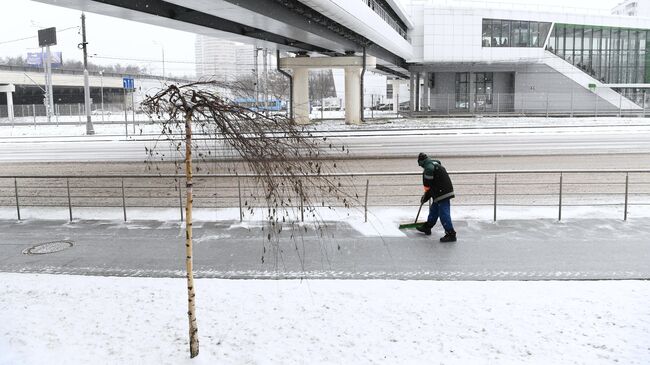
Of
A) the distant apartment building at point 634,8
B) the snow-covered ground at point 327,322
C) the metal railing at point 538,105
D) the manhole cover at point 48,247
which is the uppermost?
the distant apartment building at point 634,8

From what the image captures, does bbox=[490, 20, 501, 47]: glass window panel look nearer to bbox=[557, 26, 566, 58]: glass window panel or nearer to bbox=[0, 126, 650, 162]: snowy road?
bbox=[557, 26, 566, 58]: glass window panel

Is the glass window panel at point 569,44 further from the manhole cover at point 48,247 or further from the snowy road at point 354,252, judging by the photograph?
the manhole cover at point 48,247

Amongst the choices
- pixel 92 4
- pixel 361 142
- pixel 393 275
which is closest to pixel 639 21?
pixel 361 142

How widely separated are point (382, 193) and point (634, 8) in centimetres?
11732

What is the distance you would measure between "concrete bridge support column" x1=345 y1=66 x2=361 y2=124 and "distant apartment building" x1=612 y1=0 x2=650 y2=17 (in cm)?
7778

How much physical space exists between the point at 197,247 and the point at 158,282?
197 cm

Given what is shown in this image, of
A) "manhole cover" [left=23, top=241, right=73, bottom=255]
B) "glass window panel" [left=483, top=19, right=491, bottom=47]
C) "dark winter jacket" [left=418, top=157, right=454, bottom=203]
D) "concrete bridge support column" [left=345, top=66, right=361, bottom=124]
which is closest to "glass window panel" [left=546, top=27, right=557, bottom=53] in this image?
"glass window panel" [left=483, top=19, right=491, bottom=47]

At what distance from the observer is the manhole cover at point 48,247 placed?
9.58 metres

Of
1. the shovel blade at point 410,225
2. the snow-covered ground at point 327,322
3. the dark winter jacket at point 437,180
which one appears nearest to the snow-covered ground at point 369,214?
the shovel blade at point 410,225

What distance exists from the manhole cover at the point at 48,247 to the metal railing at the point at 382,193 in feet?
6.24

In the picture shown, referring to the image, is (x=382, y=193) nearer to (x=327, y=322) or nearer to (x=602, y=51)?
(x=327, y=322)

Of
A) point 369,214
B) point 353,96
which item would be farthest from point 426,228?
point 353,96

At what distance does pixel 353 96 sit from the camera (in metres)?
46.9

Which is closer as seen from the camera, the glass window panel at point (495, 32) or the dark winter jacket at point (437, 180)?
the dark winter jacket at point (437, 180)
